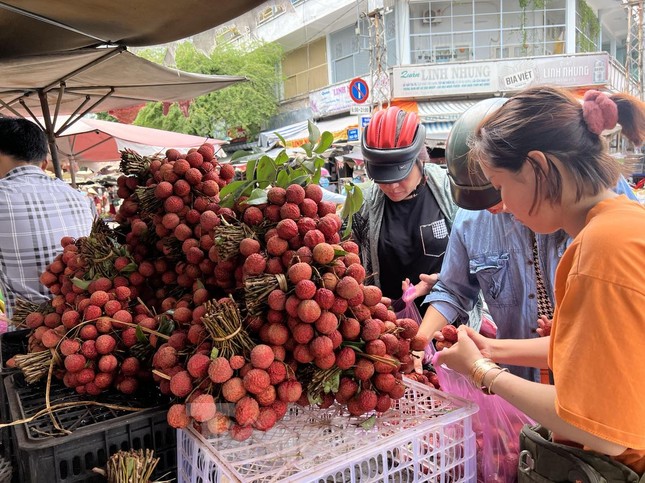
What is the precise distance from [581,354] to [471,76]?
53.3ft

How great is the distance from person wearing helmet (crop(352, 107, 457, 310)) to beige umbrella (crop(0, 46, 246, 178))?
152 centimetres

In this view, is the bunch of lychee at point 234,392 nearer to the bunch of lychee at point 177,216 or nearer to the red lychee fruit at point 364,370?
the red lychee fruit at point 364,370

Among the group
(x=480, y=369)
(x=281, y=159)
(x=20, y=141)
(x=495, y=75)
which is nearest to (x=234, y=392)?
(x=480, y=369)

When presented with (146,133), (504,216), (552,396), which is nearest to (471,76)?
(146,133)

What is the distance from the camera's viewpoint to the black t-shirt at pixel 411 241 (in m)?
2.53

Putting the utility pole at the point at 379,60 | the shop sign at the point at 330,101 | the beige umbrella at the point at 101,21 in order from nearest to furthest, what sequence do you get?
1. the beige umbrella at the point at 101,21
2. the utility pole at the point at 379,60
3. the shop sign at the point at 330,101

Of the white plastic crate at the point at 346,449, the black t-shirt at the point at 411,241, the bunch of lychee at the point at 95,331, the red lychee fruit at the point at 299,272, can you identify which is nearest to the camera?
the white plastic crate at the point at 346,449

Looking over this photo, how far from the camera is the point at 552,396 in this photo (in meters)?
0.91

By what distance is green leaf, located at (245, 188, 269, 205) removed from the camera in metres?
1.24

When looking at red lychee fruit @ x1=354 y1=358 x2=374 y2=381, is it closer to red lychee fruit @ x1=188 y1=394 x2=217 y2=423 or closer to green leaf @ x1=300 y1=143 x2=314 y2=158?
red lychee fruit @ x1=188 y1=394 x2=217 y2=423

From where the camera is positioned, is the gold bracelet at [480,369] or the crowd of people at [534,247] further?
the gold bracelet at [480,369]

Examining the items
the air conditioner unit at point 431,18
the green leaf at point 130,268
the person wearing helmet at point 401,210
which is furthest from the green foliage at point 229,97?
the green leaf at point 130,268

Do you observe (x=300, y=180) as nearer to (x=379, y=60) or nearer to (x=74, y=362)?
(x=74, y=362)

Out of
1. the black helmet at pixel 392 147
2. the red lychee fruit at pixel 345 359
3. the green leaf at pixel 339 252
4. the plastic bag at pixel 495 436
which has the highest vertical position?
the black helmet at pixel 392 147
